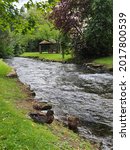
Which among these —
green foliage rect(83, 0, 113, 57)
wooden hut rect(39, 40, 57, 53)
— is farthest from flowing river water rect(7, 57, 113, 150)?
wooden hut rect(39, 40, 57, 53)

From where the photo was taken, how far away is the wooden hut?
209 ft

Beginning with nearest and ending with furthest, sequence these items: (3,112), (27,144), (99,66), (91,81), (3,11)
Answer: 1. (27,144)
2. (3,11)
3. (3,112)
4. (91,81)
5. (99,66)

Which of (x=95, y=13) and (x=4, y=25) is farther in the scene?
(x=95, y=13)

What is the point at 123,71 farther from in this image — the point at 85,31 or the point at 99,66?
the point at 85,31

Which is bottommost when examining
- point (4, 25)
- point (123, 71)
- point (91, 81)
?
point (91, 81)

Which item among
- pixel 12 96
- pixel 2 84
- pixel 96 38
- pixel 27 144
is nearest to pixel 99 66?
pixel 96 38

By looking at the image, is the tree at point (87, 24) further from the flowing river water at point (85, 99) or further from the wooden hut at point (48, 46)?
the wooden hut at point (48, 46)

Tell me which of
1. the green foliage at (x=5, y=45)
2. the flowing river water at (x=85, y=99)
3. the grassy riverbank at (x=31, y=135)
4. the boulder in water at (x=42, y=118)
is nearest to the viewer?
the grassy riverbank at (x=31, y=135)

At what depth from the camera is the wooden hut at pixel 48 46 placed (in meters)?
63.8

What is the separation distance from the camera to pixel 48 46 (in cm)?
6669

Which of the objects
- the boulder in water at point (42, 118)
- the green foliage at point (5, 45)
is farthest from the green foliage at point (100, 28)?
Answer: the boulder in water at point (42, 118)

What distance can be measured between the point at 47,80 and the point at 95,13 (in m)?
16.5

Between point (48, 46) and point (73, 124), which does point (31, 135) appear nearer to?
point (73, 124)

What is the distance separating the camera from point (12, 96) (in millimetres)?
14141
